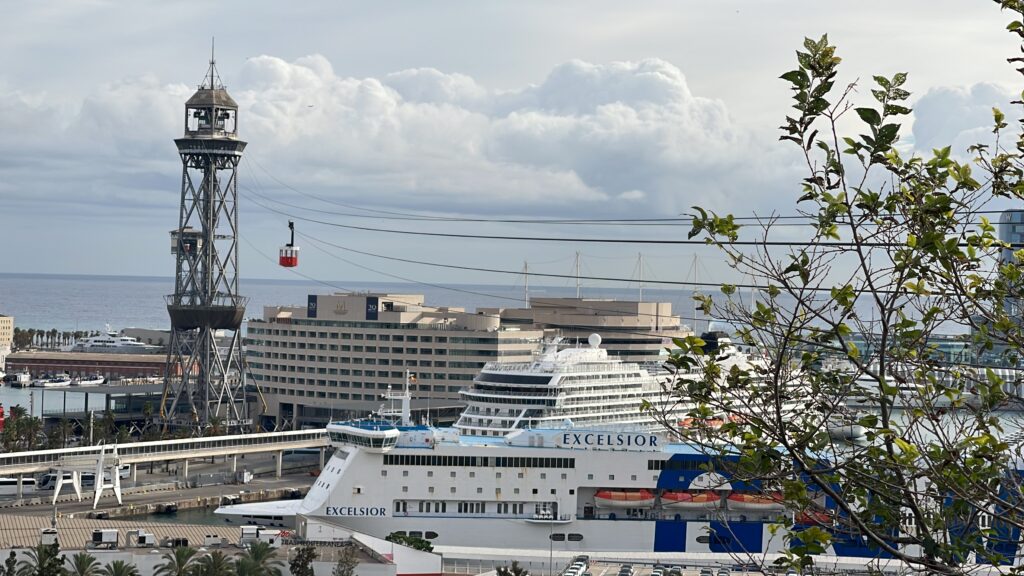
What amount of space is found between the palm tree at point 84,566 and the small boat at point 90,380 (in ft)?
203

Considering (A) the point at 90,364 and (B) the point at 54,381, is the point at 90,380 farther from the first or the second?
(A) the point at 90,364

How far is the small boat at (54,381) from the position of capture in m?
88.2

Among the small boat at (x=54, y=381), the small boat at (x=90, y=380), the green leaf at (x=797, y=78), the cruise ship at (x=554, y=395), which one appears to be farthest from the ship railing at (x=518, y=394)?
the small boat at (x=54, y=381)

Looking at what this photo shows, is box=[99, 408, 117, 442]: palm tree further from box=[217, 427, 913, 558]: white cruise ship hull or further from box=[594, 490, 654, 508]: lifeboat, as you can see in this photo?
box=[594, 490, 654, 508]: lifeboat

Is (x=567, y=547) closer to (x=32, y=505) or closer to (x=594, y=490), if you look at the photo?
(x=594, y=490)

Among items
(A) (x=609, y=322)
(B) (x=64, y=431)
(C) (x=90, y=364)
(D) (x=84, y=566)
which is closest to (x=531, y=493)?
(D) (x=84, y=566)

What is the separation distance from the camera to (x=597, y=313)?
75812 mm

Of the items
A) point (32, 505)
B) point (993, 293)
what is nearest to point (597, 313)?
point (32, 505)

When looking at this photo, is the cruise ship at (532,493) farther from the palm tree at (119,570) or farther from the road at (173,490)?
the road at (173,490)

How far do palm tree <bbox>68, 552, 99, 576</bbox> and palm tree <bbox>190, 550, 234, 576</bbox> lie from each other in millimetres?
1802

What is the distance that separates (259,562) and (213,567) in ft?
3.97

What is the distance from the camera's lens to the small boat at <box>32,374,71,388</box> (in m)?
88.2

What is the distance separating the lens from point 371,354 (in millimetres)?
68312

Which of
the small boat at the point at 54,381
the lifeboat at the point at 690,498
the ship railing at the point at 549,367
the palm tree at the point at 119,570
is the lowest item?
the palm tree at the point at 119,570
